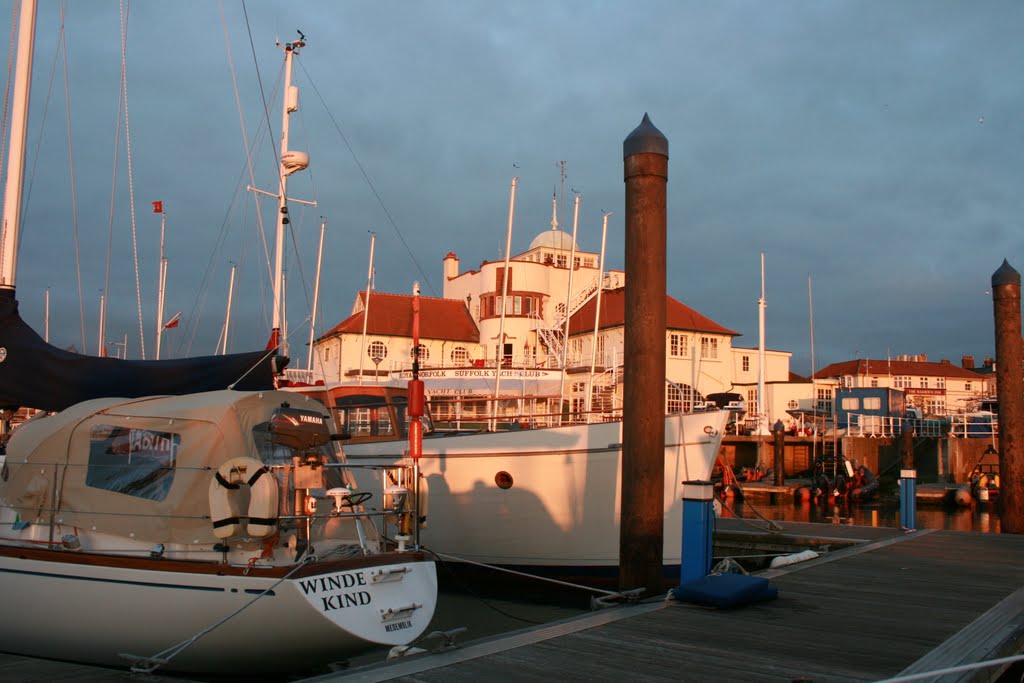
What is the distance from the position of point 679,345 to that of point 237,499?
1748 inches

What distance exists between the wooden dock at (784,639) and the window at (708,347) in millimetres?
40602

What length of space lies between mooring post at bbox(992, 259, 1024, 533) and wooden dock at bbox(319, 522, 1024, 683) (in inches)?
259

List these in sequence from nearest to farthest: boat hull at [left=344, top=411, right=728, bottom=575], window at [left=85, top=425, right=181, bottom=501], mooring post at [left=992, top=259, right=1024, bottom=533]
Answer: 1. window at [left=85, top=425, right=181, bottom=501]
2. boat hull at [left=344, top=411, right=728, bottom=575]
3. mooring post at [left=992, top=259, right=1024, bottom=533]

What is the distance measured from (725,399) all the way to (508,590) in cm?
518

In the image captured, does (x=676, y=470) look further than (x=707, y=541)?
Yes

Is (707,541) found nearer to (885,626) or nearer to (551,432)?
(885,626)

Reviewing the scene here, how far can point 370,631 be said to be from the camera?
7.24 meters

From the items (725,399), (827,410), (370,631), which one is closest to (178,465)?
(370,631)

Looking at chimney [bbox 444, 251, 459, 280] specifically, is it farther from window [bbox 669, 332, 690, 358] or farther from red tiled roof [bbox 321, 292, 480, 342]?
window [bbox 669, 332, 690, 358]

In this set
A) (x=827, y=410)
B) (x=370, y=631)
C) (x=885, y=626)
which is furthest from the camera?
(x=827, y=410)

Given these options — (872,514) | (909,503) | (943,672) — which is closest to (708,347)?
(872,514)

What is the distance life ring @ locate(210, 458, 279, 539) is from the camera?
7.32m

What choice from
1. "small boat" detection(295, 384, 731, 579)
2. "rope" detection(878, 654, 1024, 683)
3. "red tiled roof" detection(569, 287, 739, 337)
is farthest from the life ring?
"red tiled roof" detection(569, 287, 739, 337)

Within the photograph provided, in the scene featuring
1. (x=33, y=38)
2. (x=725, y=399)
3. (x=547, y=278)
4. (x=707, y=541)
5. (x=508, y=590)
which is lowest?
(x=508, y=590)
